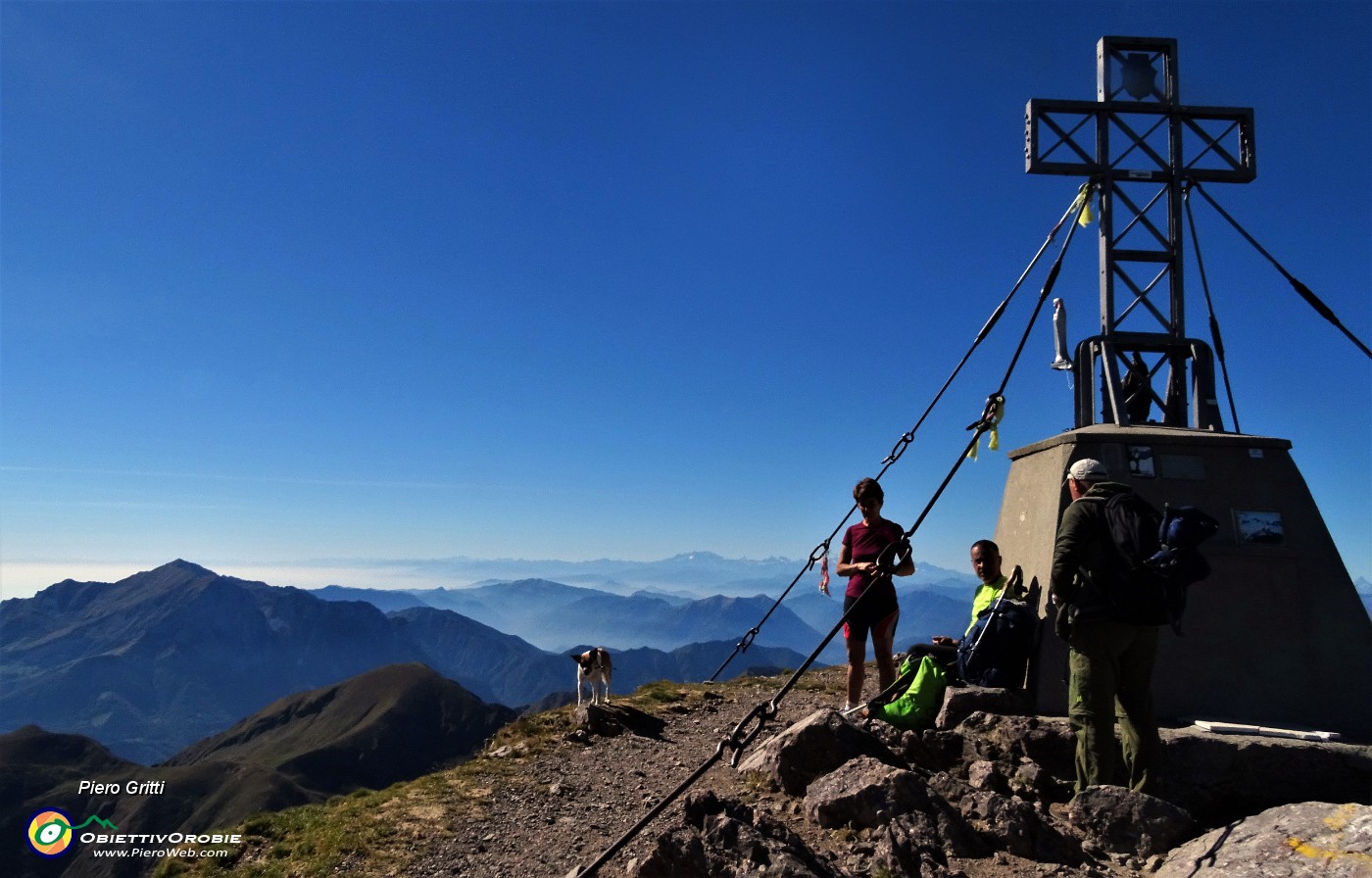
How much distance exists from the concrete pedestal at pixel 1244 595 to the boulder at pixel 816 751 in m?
2.20

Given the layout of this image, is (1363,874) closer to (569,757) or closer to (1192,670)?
(1192,670)

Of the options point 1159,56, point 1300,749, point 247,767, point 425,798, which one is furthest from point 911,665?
point 247,767

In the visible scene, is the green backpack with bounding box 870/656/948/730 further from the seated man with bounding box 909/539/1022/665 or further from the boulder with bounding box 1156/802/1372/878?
the boulder with bounding box 1156/802/1372/878

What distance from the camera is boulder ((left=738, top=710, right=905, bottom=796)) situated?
7.25 meters

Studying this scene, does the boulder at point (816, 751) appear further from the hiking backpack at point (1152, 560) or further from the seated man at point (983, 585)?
the hiking backpack at point (1152, 560)

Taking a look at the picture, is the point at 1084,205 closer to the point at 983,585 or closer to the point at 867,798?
the point at 983,585

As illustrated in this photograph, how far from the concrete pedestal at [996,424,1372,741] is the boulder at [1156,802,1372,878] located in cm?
247

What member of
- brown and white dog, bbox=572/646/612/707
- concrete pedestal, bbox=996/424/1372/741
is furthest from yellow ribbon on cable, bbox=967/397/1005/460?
brown and white dog, bbox=572/646/612/707

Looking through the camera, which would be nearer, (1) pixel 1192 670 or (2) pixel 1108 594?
(2) pixel 1108 594

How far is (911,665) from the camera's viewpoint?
→ 9.30 m

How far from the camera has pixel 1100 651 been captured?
6.80m

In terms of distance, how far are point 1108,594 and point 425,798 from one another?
23.5 ft

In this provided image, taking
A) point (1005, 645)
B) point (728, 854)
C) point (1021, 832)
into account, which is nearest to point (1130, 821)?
point (1021, 832)

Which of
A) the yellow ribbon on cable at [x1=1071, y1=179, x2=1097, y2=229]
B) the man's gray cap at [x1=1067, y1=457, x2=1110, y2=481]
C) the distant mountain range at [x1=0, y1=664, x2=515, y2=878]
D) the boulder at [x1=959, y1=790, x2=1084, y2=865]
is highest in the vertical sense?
the yellow ribbon on cable at [x1=1071, y1=179, x2=1097, y2=229]
